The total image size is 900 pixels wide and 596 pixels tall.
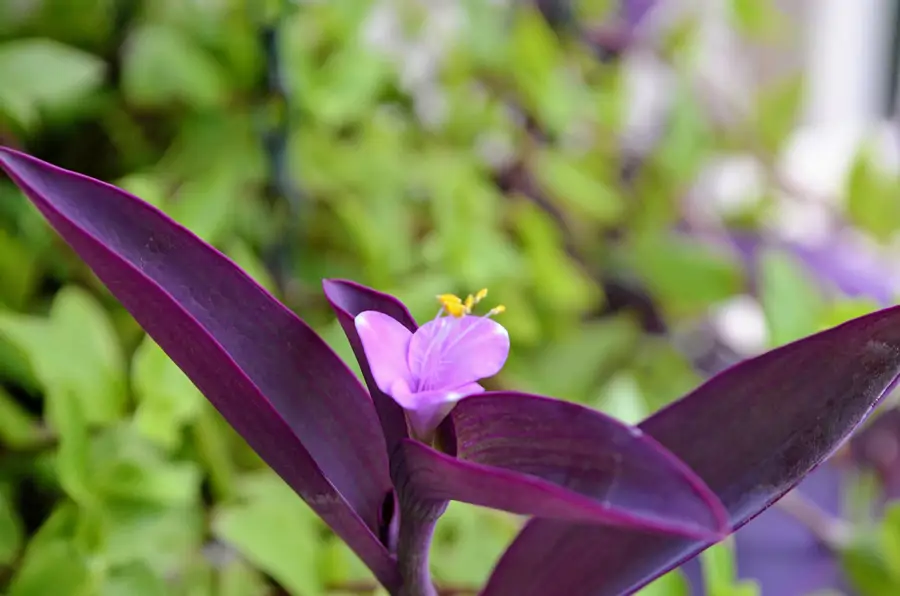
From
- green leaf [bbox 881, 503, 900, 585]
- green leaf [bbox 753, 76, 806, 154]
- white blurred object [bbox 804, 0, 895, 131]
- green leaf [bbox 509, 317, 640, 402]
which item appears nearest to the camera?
green leaf [bbox 881, 503, 900, 585]

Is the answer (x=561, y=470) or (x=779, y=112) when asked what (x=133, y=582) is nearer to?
(x=561, y=470)

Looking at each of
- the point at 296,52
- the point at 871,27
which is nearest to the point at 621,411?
the point at 296,52

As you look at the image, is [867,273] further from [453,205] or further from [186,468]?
[186,468]

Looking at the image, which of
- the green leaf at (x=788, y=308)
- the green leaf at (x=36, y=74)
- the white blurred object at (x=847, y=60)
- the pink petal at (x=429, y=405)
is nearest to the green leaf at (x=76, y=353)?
the green leaf at (x=36, y=74)

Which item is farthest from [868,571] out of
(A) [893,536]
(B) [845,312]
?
(B) [845,312]

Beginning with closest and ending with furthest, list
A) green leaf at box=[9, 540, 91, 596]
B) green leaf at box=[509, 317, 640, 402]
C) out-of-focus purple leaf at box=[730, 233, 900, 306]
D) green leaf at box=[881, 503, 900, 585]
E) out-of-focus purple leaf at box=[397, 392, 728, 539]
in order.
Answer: out-of-focus purple leaf at box=[397, 392, 728, 539] → green leaf at box=[9, 540, 91, 596] → green leaf at box=[881, 503, 900, 585] → green leaf at box=[509, 317, 640, 402] → out-of-focus purple leaf at box=[730, 233, 900, 306]

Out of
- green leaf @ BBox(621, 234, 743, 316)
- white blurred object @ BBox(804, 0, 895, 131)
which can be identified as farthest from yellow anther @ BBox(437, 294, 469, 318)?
Answer: white blurred object @ BBox(804, 0, 895, 131)

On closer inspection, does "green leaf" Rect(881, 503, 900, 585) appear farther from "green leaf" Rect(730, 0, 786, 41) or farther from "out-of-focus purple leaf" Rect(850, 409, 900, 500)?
"green leaf" Rect(730, 0, 786, 41)
